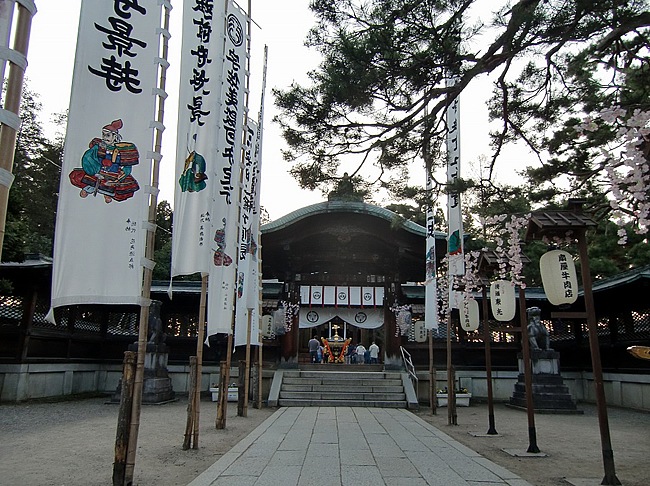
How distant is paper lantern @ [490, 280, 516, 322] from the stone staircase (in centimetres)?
443

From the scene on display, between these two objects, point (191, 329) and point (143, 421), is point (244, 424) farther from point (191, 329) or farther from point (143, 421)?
point (191, 329)

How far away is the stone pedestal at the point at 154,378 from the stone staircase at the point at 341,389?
3217mm

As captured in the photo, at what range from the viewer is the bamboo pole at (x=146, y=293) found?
188 inches

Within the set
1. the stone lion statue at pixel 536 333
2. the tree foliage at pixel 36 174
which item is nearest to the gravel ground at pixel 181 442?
the stone lion statue at pixel 536 333

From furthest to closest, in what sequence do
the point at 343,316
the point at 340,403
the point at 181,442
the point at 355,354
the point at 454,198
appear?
the point at 355,354
the point at 343,316
the point at 340,403
the point at 454,198
the point at 181,442

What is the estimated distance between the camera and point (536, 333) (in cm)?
1445

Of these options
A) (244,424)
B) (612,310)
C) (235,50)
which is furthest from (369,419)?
(612,310)

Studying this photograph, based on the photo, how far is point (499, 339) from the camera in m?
17.1

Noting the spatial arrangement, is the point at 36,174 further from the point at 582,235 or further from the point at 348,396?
the point at 582,235

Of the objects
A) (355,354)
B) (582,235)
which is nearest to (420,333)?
(355,354)

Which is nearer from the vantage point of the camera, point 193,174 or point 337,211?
point 193,174

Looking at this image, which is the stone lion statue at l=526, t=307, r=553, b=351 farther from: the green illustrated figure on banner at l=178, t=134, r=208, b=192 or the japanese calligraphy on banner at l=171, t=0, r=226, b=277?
the green illustrated figure on banner at l=178, t=134, r=208, b=192

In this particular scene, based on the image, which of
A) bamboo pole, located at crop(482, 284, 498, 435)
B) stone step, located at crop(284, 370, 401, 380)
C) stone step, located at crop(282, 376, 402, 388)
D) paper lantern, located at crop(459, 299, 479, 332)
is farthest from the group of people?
bamboo pole, located at crop(482, 284, 498, 435)

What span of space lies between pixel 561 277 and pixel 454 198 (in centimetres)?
288
